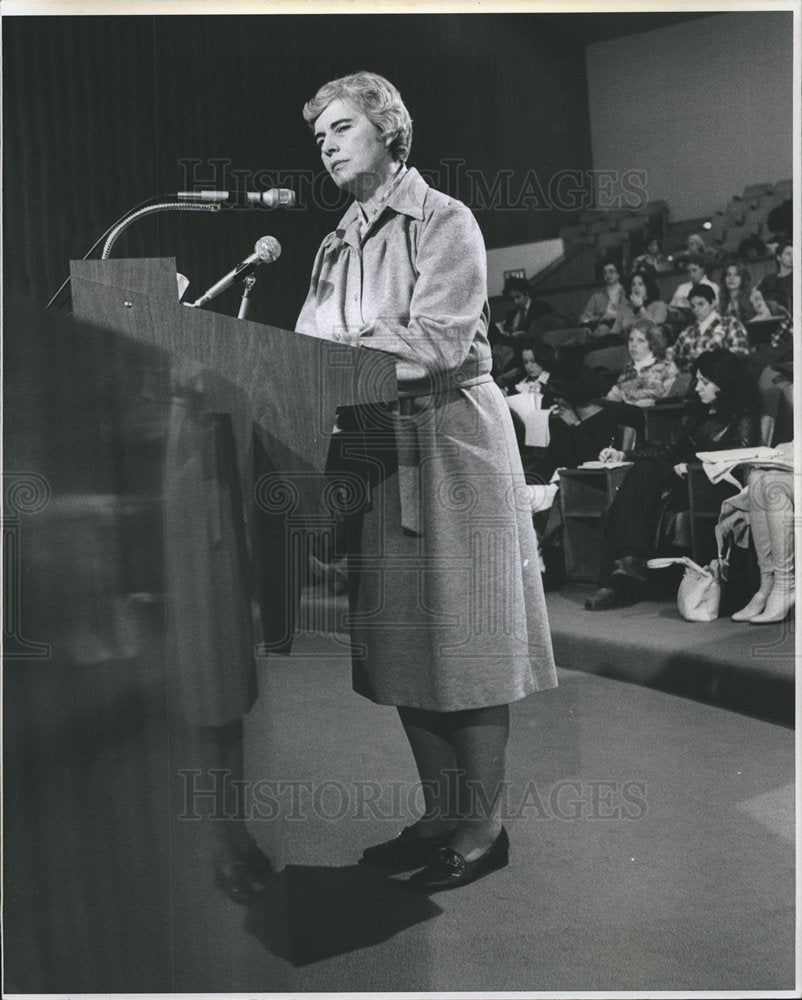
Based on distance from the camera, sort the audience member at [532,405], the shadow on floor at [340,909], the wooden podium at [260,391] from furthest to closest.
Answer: the audience member at [532,405] → the shadow on floor at [340,909] → the wooden podium at [260,391]

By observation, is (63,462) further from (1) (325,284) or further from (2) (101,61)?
(2) (101,61)

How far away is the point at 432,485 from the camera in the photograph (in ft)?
6.02

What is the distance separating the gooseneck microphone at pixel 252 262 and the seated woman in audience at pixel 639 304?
2.37 feet

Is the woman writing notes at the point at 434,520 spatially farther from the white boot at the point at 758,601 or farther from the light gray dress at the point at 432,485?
the white boot at the point at 758,601

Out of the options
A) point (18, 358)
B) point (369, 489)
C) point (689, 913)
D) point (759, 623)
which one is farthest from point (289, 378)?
point (689, 913)

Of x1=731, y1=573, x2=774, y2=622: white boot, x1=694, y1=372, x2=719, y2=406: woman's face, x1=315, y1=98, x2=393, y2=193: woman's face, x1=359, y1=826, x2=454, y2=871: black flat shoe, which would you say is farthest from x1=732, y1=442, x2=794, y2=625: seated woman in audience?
x1=315, y1=98, x2=393, y2=193: woman's face

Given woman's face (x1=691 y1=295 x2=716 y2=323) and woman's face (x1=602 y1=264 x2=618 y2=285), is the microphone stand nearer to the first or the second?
woman's face (x1=602 y1=264 x2=618 y2=285)

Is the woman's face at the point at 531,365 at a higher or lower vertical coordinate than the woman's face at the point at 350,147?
lower

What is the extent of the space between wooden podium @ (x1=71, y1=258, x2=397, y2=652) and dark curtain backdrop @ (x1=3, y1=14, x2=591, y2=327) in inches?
14.6

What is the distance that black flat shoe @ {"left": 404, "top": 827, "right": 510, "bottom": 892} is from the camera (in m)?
1.85

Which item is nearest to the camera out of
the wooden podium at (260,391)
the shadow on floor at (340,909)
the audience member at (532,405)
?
the wooden podium at (260,391)

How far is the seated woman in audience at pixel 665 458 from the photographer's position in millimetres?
1901

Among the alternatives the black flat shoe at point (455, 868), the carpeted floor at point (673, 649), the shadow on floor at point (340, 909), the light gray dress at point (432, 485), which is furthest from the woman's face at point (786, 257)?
the shadow on floor at point (340, 909)

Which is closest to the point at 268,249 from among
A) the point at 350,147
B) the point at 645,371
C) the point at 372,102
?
the point at 350,147
